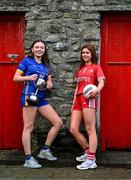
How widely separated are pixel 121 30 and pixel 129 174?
2.35m

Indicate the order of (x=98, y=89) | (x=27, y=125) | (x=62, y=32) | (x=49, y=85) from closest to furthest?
(x=98, y=89) < (x=27, y=125) < (x=49, y=85) < (x=62, y=32)

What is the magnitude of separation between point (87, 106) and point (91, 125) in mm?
286

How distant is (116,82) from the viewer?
24.9 feet

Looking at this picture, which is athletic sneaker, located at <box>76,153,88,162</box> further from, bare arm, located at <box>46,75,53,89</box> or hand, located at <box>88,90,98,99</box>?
bare arm, located at <box>46,75,53,89</box>

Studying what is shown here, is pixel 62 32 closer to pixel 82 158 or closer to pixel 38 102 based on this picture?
pixel 38 102

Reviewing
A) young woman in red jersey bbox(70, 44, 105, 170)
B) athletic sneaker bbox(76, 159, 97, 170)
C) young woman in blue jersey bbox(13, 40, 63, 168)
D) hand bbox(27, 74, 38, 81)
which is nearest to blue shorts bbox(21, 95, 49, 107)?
young woman in blue jersey bbox(13, 40, 63, 168)

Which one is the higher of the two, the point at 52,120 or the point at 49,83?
the point at 49,83

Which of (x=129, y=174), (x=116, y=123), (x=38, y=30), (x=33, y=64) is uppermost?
(x=38, y=30)

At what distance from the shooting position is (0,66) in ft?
25.4

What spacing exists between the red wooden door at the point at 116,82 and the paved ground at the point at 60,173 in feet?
2.98

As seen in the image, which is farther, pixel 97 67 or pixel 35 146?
pixel 35 146

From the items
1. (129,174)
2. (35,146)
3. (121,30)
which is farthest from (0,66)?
(129,174)

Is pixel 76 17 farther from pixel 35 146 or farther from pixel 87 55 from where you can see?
pixel 35 146

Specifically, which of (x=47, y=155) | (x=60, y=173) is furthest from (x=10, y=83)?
(x=60, y=173)
